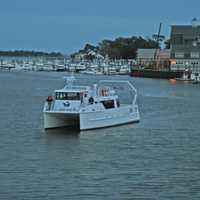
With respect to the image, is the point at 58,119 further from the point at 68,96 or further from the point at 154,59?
the point at 154,59

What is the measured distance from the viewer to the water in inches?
1032

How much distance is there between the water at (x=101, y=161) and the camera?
86.0 feet

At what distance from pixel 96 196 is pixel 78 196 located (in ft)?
1.95

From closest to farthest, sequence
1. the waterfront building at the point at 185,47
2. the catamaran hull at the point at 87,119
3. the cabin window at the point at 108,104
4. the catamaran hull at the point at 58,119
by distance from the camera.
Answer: the catamaran hull at the point at 87,119, the catamaran hull at the point at 58,119, the cabin window at the point at 108,104, the waterfront building at the point at 185,47

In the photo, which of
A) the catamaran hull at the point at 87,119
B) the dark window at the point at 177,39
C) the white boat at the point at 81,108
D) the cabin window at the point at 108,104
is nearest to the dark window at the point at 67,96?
the white boat at the point at 81,108

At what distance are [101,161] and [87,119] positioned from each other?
986cm

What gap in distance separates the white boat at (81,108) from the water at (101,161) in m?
0.63

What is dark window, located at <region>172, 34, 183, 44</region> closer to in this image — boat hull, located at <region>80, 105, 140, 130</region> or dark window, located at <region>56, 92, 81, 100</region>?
boat hull, located at <region>80, 105, 140, 130</region>

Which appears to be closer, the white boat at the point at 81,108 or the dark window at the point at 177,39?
the white boat at the point at 81,108

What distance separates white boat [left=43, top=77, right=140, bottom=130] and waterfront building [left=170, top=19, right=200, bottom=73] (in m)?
104

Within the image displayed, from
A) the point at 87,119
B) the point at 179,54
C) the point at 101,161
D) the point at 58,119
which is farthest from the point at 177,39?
the point at 101,161

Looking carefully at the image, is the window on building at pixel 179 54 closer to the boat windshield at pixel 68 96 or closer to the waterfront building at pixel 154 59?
the waterfront building at pixel 154 59

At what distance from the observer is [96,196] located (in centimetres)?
2545

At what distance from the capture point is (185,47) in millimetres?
159250
